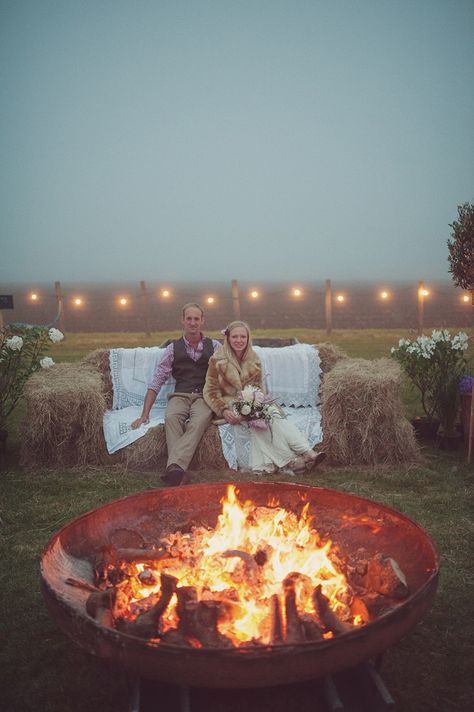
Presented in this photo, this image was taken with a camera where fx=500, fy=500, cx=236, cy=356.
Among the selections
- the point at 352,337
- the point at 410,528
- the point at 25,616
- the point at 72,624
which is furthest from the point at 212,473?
the point at 352,337

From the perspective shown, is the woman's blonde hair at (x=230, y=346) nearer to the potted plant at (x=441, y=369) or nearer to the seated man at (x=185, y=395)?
the seated man at (x=185, y=395)

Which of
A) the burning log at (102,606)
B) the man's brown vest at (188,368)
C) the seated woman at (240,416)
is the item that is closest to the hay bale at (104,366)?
the man's brown vest at (188,368)

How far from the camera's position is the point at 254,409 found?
5012 mm

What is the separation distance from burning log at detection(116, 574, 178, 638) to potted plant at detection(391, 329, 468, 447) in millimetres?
4478

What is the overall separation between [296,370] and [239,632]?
4354 mm

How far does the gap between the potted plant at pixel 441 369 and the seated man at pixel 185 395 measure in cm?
234

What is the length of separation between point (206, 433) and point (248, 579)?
289cm

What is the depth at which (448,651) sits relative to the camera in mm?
2477

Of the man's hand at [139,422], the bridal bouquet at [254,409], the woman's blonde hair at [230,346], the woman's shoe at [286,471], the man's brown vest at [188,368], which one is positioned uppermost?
the woman's blonde hair at [230,346]

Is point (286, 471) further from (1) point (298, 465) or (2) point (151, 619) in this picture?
(2) point (151, 619)

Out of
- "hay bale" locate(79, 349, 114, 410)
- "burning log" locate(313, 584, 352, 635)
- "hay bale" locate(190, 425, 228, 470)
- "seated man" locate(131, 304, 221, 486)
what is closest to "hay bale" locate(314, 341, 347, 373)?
"seated man" locate(131, 304, 221, 486)

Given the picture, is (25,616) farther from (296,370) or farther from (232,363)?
(296,370)

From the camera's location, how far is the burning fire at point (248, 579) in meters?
2.01

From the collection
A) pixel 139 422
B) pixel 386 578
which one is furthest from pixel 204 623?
pixel 139 422
